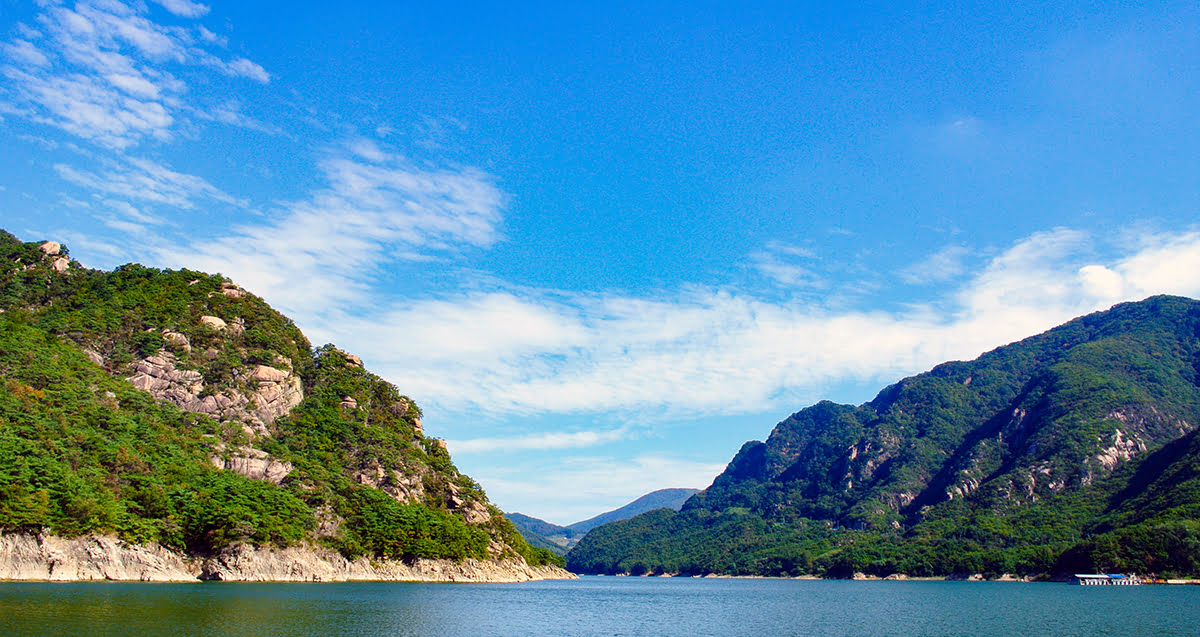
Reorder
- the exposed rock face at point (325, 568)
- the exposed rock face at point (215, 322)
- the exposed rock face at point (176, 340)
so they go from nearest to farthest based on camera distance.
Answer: the exposed rock face at point (325, 568) < the exposed rock face at point (176, 340) < the exposed rock face at point (215, 322)

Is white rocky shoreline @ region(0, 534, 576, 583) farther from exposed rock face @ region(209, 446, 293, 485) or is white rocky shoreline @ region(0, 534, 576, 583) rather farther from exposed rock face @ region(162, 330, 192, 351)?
exposed rock face @ region(162, 330, 192, 351)

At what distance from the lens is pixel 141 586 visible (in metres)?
77.2

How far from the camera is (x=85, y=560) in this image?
79.9 m

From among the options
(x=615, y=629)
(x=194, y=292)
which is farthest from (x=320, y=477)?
(x=615, y=629)

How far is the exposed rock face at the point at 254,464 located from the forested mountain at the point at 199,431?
25cm

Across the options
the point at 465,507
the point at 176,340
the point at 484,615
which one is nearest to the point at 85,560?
the point at 484,615

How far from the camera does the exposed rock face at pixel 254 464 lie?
11544 cm

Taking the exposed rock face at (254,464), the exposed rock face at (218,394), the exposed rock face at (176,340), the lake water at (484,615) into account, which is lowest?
the lake water at (484,615)

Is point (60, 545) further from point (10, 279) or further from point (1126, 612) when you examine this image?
point (1126, 612)

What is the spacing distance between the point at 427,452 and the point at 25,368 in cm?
9092


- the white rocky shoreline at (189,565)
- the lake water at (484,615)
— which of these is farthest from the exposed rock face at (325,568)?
the lake water at (484,615)

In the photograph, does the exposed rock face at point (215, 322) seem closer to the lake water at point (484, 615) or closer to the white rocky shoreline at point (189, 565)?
the white rocky shoreline at point (189, 565)

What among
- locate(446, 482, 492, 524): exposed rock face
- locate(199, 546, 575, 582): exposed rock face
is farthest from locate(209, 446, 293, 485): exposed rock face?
locate(446, 482, 492, 524): exposed rock face

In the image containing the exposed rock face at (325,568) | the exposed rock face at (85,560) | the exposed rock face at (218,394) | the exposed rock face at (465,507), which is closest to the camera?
the exposed rock face at (85,560)
